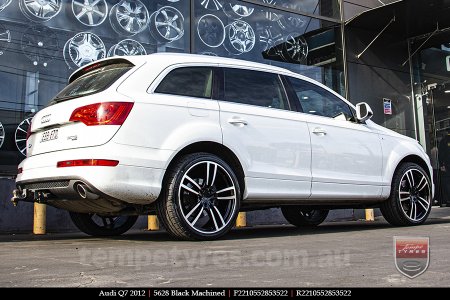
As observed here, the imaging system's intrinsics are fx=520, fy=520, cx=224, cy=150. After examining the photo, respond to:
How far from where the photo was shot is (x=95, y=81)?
15.6ft

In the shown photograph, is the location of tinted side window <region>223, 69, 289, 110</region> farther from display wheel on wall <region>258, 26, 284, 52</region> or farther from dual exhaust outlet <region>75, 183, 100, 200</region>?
display wheel on wall <region>258, 26, 284, 52</region>

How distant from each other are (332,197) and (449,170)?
765cm

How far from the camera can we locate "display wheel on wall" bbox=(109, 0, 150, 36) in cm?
906

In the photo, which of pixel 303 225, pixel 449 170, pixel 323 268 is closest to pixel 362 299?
pixel 323 268

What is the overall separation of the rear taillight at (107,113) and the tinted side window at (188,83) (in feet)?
1.39

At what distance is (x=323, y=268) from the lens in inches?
116

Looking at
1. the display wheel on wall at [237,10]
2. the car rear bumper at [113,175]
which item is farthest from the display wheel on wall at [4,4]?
the car rear bumper at [113,175]

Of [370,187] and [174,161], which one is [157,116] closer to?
[174,161]

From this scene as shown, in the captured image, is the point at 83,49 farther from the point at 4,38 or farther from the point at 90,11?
the point at 4,38

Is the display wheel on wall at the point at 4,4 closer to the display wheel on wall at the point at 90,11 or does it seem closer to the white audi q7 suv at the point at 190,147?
the display wheel on wall at the point at 90,11

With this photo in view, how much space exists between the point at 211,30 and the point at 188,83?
213 inches

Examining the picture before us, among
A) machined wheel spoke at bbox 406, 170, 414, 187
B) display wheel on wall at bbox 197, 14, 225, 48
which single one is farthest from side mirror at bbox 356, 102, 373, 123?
display wheel on wall at bbox 197, 14, 225, 48

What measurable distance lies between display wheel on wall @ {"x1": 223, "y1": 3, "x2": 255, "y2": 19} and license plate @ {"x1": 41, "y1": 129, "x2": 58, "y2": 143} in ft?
20.7

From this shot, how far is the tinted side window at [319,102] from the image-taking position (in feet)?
18.9
